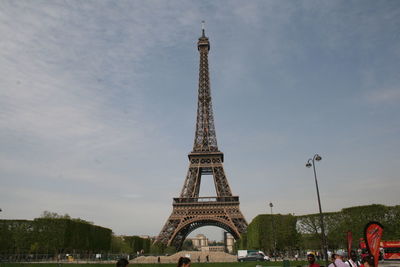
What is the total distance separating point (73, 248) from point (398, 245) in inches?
1734

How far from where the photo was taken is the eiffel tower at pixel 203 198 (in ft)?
200

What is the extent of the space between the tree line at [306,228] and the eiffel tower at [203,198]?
230 inches

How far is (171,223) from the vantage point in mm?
61750

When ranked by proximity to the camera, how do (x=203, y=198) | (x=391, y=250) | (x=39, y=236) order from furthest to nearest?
1. (x=203, y=198)
2. (x=39, y=236)
3. (x=391, y=250)

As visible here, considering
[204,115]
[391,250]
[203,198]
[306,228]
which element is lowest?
[391,250]

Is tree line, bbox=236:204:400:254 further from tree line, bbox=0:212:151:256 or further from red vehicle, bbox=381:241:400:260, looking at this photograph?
tree line, bbox=0:212:151:256

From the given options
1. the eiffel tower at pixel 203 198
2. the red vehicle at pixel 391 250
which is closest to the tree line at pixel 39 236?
the eiffel tower at pixel 203 198

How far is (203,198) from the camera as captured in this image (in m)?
63.6

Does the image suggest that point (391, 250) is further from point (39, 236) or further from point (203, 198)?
point (39, 236)

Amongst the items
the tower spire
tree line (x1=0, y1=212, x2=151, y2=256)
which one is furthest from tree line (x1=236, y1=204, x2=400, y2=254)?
tree line (x1=0, y1=212, x2=151, y2=256)

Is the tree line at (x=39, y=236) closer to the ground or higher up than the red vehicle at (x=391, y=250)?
higher up

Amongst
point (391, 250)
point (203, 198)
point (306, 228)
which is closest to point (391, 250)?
point (391, 250)

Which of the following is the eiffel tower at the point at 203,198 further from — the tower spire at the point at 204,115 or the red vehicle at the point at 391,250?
the red vehicle at the point at 391,250

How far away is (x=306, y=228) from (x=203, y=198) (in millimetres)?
19283
